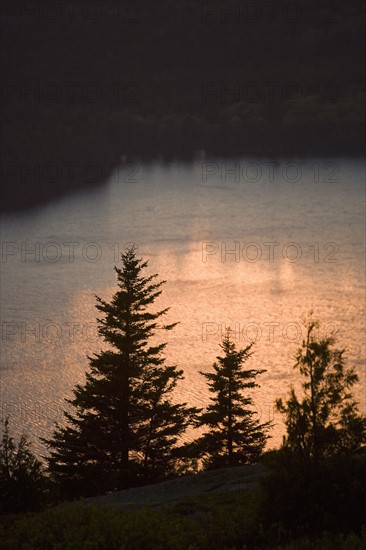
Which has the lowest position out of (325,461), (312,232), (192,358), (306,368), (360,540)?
(360,540)

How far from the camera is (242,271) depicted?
403ft

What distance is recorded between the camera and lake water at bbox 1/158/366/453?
8162 centimetres

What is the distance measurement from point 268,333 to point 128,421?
47.4 metres

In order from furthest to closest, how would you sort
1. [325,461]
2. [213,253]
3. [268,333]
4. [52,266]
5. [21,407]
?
1. [213,253]
2. [52,266]
3. [268,333]
4. [21,407]
5. [325,461]

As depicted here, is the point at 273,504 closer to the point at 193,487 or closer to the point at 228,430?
the point at 193,487

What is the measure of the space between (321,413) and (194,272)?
90366 mm

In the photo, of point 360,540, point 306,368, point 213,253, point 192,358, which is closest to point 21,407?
point 192,358

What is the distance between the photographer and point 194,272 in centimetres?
11869

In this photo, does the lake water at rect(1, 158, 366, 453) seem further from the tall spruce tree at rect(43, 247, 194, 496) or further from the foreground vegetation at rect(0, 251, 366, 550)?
the foreground vegetation at rect(0, 251, 366, 550)

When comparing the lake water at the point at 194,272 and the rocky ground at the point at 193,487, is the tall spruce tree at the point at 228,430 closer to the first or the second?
the lake water at the point at 194,272

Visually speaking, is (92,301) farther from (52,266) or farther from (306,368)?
(306,368)

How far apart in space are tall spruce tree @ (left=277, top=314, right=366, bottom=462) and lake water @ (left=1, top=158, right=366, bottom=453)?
20.9 metres

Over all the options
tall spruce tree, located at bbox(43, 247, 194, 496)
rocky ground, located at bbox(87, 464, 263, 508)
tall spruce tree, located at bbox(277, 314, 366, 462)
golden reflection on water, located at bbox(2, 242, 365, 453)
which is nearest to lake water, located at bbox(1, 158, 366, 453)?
golden reflection on water, located at bbox(2, 242, 365, 453)

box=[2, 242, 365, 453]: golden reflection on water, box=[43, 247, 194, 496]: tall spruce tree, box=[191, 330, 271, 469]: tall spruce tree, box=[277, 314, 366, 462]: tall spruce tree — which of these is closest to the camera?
box=[277, 314, 366, 462]: tall spruce tree
